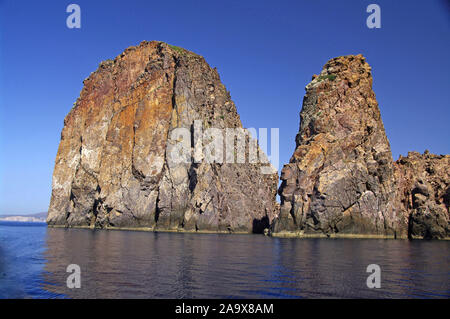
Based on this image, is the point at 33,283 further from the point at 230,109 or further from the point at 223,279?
the point at 230,109

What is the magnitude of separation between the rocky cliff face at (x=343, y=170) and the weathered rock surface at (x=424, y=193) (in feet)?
11.8

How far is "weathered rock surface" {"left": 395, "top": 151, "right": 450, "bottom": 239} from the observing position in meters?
84.2

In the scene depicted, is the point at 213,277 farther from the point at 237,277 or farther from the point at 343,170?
the point at 343,170

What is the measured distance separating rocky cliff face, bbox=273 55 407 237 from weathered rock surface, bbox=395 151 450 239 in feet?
11.8

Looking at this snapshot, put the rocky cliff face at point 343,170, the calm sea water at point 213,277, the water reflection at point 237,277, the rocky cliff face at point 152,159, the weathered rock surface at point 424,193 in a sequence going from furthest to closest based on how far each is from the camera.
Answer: the rocky cliff face at point 152,159
the weathered rock surface at point 424,193
the rocky cliff face at point 343,170
the water reflection at point 237,277
the calm sea water at point 213,277

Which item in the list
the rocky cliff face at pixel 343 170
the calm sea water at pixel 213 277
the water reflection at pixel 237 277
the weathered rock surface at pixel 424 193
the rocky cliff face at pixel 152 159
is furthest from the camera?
the rocky cliff face at pixel 152 159

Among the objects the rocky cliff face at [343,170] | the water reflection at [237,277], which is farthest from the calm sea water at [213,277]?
the rocky cliff face at [343,170]

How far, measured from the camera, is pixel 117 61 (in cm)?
12444

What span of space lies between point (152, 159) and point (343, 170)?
5229 cm

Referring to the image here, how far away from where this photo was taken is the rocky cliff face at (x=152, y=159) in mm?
103688

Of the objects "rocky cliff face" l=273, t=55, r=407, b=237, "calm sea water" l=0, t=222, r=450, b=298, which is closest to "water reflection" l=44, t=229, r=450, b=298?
"calm sea water" l=0, t=222, r=450, b=298

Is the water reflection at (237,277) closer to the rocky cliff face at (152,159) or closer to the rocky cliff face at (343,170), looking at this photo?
the rocky cliff face at (343,170)

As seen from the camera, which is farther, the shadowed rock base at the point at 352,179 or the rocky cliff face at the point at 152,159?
the rocky cliff face at the point at 152,159
